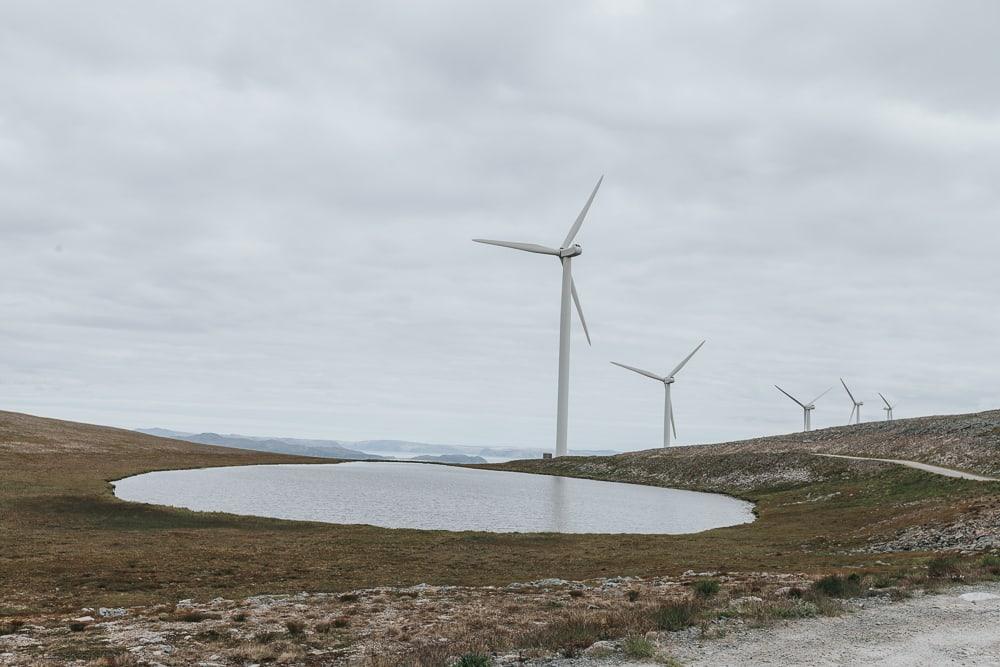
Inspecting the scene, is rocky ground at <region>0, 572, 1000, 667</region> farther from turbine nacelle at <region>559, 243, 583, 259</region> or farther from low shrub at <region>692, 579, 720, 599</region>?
turbine nacelle at <region>559, 243, 583, 259</region>

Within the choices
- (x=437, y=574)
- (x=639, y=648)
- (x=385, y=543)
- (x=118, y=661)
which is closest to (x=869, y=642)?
(x=639, y=648)

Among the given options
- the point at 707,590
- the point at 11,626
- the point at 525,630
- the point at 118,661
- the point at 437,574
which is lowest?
the point at 437,574

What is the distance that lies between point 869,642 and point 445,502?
67005mm

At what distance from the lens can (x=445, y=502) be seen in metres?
81.2

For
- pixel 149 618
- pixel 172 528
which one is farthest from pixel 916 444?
pixel 149 618

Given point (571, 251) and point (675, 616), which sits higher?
point (571, 251)

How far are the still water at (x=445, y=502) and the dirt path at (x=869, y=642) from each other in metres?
38.9

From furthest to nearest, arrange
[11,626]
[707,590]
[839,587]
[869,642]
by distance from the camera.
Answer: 1. [707,590]
2. [839,587]
3. [11,626]
4. [869,642]

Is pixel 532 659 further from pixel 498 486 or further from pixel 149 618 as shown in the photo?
pixel 498 486

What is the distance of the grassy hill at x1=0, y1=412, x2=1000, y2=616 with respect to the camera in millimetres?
31578

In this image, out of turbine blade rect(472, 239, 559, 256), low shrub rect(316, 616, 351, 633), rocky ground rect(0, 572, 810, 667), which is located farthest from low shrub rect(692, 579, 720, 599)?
turbine blade rect(472, 239, 559, 256)

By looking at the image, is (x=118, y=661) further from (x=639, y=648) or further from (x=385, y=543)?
(x=385, y=543)

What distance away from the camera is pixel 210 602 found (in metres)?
25.2

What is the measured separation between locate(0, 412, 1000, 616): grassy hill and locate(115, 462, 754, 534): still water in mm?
5255
